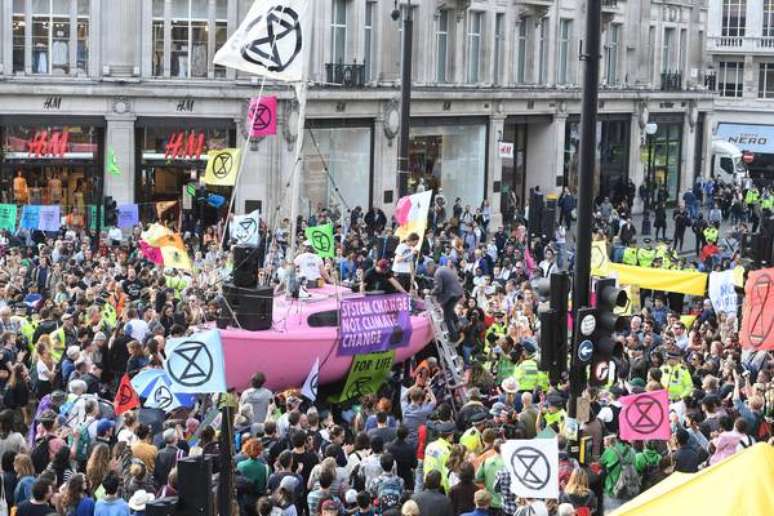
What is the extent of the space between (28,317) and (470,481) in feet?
34.9

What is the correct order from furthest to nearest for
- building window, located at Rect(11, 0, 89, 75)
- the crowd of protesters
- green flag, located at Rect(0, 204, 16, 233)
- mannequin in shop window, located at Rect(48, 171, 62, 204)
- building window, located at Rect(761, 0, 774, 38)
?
building window, located at Rect(761, 0, 774, 38)
mannequin in shop window, located at Rect(48, 171, 62, 204)
building window, located at Rect(11, 0, 89, 75)
green flag, located at Rect(0, 204, 16, 233)
the crowd of protesters

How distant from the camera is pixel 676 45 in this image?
61.5 m

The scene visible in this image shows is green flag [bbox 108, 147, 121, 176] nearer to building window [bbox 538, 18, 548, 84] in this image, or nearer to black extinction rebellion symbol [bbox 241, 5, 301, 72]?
black extinction rebellion symbol [bbox 241, 5, 301, 72]

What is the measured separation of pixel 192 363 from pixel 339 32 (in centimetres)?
2952

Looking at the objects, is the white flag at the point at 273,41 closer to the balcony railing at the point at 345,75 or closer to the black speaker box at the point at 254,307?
the black speaker box at the point at 254,307

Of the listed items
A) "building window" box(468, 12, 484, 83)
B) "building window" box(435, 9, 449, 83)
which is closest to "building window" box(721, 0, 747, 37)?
"building window" box(468, 12, 484, 83)

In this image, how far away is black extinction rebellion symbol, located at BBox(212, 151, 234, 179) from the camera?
→ 27406mm

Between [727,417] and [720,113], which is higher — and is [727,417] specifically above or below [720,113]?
below

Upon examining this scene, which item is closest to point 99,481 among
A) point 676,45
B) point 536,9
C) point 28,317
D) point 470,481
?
point 470,481

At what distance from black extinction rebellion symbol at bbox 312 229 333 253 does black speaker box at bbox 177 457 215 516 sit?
15.5 metres

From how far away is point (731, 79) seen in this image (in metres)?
75.1

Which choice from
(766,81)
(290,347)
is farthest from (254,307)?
(766,81)

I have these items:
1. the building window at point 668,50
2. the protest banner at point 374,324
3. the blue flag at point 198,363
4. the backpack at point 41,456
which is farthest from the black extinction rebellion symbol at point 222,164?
the building window at point 668,50

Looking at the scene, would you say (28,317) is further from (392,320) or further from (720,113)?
(720,113)
